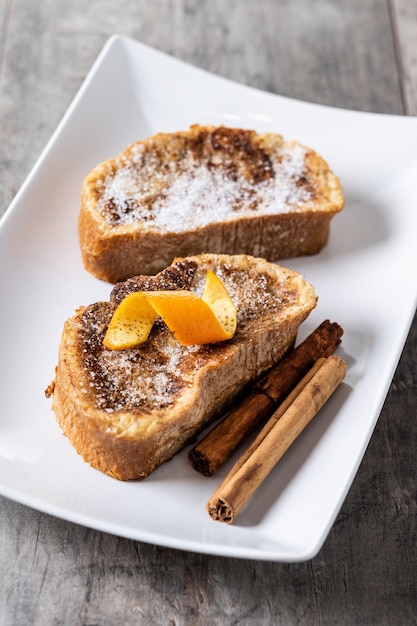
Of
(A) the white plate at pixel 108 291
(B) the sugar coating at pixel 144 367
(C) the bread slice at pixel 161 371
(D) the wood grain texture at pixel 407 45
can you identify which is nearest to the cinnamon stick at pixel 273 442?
(A) the white plate at pixel 108 291

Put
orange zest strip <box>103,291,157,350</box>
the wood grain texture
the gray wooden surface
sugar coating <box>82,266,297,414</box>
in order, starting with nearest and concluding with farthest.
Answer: the gray wooden surface < sugar coating <box>82,266,297,414</box> < orange zest strip <box>103,291,157,350</box> < the wood grain texture

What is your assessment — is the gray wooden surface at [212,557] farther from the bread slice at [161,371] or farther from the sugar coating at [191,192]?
the sugar coating at [191,192]

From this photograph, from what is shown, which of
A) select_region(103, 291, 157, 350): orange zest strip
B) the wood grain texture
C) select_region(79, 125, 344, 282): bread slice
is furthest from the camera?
the wood grain texture

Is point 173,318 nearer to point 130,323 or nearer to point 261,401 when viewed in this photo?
point 130,323

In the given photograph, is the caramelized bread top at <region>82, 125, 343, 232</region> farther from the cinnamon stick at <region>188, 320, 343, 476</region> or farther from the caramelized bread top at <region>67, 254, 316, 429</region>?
the cinnamon stick at <region>188, 320, 343, 476</region>

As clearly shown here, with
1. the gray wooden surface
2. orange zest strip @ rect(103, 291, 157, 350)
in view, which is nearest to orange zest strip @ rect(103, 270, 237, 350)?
orange zest strip @ rect(103, 291, 157, 350)

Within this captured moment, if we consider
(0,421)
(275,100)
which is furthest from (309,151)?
(0,421)

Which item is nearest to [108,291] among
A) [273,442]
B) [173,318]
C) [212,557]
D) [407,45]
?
[173,318]
